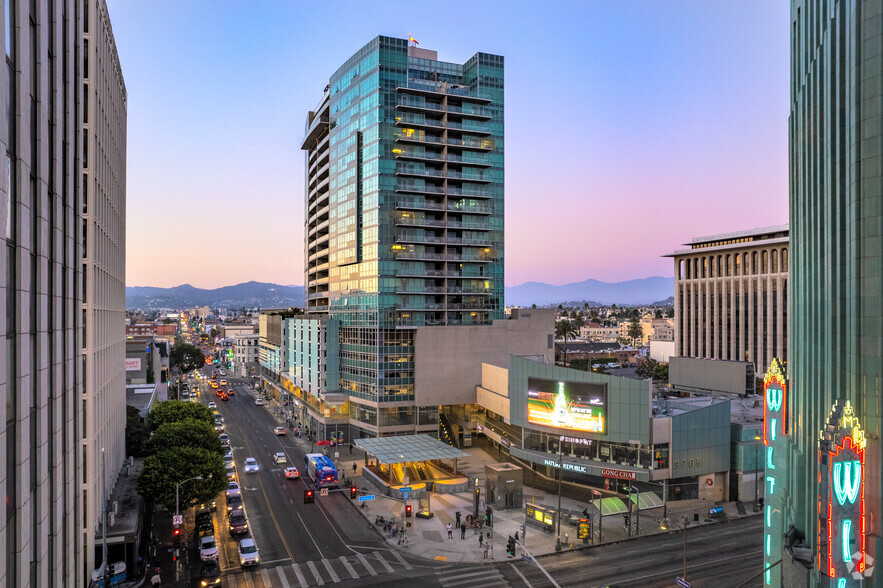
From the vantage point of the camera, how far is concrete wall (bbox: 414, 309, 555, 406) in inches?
3954

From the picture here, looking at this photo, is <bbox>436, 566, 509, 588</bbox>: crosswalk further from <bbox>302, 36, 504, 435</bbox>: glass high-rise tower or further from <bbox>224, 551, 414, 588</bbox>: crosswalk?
<bbox>302, 36, 504, 435</bbox>: glass high-rise tower

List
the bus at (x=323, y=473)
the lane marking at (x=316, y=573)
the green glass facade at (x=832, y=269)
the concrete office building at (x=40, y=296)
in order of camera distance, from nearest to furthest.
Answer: the concrete office building at (x=40, y=296) < the green glass facade at (x=832, y=269) < the lane marking at (x=316, y=573) < the bus at (x=323, y=473)

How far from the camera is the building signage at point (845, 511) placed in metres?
23.2

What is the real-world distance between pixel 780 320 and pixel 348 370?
359ft

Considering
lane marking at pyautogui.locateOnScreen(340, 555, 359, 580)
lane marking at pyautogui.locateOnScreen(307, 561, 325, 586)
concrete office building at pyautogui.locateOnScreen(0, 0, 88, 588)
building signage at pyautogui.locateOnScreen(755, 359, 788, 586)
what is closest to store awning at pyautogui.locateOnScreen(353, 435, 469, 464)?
lane marking at pyautogui.locateOnScreen(340, 555, 359, 580)

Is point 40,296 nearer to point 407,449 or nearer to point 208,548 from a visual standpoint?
point 208,548

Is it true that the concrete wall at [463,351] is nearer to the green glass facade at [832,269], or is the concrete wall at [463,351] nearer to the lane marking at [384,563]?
the lane marking at [384,563]

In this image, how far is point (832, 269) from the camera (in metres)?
29.7

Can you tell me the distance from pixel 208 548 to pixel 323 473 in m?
24.5

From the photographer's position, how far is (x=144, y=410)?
3605 inches

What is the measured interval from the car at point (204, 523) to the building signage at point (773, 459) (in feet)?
159

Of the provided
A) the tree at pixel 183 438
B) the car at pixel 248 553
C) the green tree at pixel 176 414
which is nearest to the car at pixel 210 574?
the car at pixel 248 553

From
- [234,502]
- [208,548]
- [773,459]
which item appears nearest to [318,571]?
[208,548]

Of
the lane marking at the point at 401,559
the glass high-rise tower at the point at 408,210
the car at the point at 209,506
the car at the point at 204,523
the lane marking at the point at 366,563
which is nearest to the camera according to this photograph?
the lane marking at the point at 366,563
